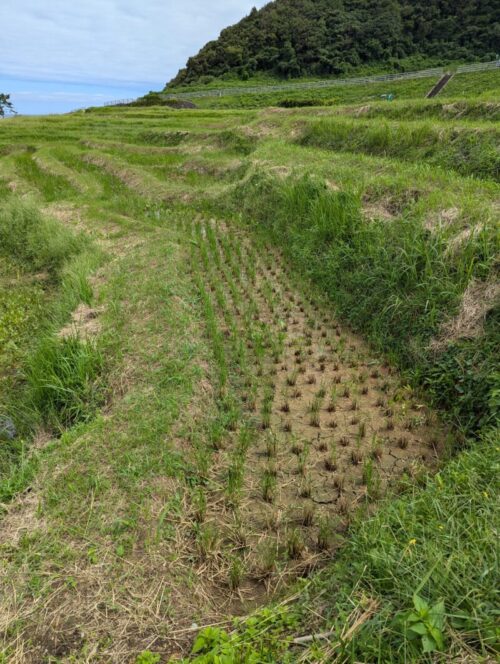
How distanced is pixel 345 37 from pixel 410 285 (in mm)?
56005

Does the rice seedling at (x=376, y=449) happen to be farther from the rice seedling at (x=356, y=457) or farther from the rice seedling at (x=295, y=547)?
the rice seedling at (x=295, y=547)

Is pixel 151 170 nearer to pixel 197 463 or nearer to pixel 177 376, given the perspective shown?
pixel 177 376

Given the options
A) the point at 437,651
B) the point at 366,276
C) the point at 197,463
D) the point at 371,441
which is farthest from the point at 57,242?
the point at 437,651

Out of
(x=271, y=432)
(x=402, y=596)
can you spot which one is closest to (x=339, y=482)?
(x=271, y=432)

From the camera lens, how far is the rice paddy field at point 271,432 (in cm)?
204

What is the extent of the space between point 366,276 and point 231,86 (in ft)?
164

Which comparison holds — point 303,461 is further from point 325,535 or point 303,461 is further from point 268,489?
point 325,535

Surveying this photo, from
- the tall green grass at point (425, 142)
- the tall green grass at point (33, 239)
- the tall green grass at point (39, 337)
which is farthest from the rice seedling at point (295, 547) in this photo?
the tall green grass at point (33, 239)

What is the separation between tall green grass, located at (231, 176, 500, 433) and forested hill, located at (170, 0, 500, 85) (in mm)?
40818

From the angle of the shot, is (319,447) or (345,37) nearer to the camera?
(319,447)

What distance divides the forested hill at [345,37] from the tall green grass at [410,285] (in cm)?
4082

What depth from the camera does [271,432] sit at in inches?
137

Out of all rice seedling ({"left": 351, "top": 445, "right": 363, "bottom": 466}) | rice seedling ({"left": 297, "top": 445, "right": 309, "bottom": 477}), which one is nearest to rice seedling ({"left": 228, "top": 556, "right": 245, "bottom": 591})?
rice seedling ({"left": 297, "top": 445, "right": 309, "bottom": 477})

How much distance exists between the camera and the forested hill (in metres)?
40.6
